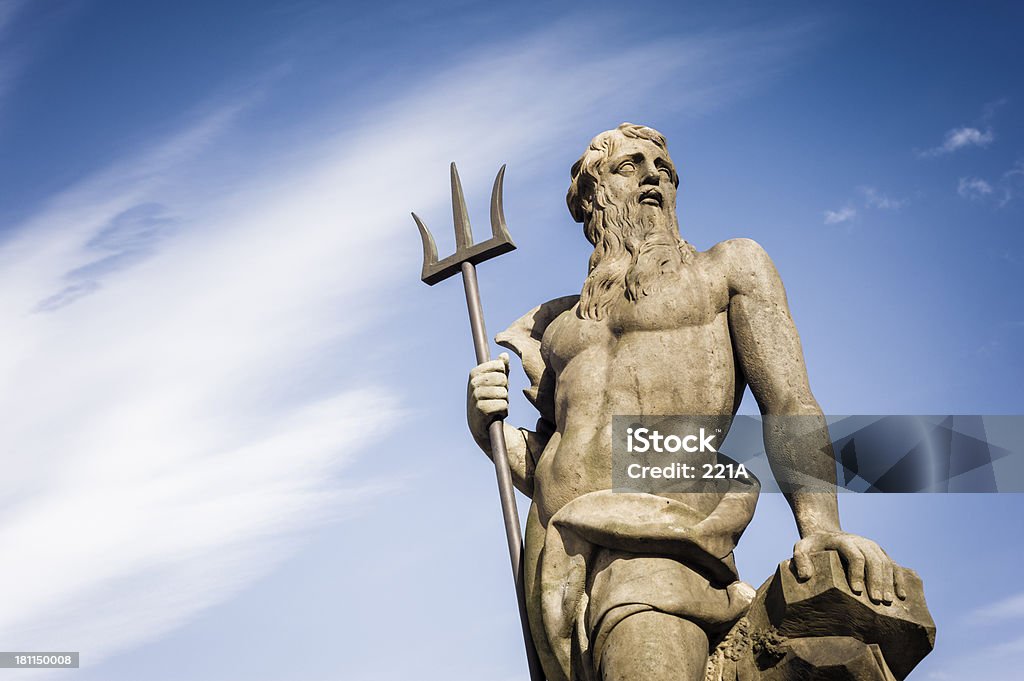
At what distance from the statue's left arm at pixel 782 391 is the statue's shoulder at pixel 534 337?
1.12 meters

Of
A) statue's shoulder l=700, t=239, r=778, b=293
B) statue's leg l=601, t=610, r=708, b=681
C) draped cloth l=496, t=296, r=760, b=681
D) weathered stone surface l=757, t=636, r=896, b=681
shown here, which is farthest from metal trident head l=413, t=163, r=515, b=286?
weathered stone surface l=757, t=636, r=896, b=681

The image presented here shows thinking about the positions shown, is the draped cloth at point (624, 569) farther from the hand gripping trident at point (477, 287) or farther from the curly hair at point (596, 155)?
the curly hair at point (596, 155)

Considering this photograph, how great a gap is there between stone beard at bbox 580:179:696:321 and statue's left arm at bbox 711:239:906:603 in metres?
0.30

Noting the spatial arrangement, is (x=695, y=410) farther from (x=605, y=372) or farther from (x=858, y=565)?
(x=858, y=565)

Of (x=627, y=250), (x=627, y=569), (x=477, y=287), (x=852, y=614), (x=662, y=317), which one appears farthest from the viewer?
(x=477, y=287)

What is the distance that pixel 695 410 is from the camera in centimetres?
693

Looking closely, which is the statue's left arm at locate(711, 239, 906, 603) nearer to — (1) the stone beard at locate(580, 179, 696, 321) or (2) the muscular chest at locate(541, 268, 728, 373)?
(2) the muscular chest at locate(541, 268, 728, 373)

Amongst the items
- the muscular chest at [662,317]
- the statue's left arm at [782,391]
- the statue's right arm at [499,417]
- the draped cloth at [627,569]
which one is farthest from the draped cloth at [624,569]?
the muscular chest at [662,317]

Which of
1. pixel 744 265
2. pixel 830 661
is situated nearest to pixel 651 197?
pixel 744 265

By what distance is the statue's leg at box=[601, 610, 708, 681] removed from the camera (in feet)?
20.0

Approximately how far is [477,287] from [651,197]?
1109 mm

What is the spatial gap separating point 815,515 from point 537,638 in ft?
4.95

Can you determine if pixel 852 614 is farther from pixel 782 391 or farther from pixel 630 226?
pixel 630 226

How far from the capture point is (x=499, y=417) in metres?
7.55
